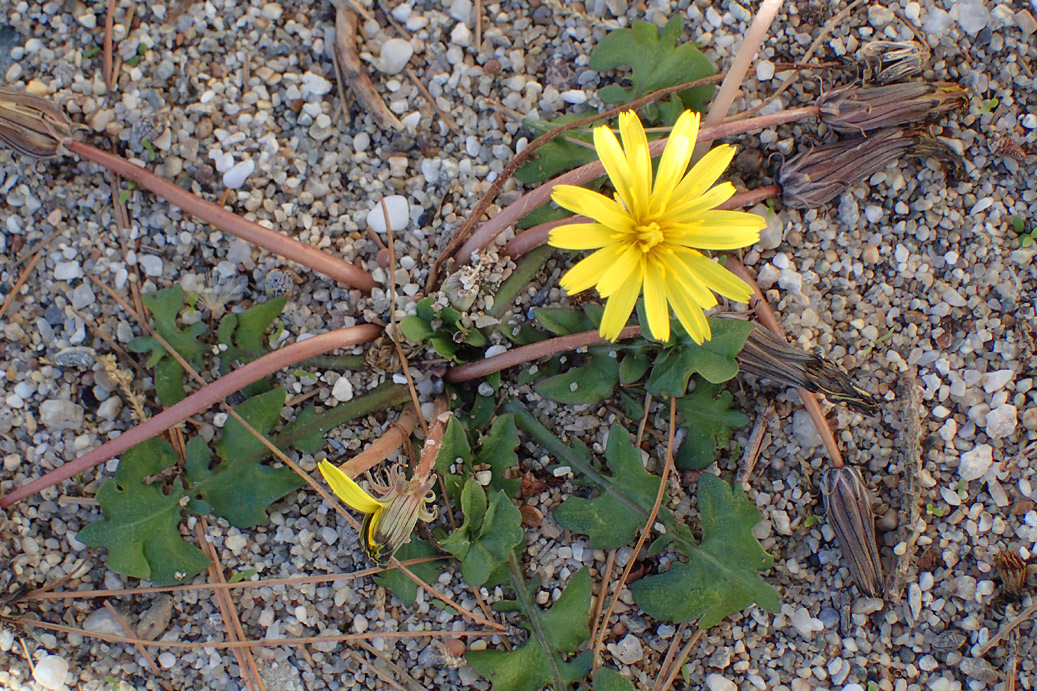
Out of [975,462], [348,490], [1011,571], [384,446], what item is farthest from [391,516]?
[1011,571]

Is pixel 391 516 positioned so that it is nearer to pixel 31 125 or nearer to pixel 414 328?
pixel 414 328

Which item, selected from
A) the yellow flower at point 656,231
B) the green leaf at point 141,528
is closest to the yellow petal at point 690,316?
the yellow flower at point 656,231

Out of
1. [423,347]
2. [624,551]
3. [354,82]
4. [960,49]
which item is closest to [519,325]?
[423,347]

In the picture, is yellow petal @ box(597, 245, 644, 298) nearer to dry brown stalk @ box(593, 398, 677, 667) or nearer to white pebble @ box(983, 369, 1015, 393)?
dry brown stalk @ box(593, 398, 677, 667)

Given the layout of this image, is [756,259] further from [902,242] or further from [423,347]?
[423,347]

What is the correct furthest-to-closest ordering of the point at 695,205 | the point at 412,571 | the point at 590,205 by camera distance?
the point at 412,571 < the point at 695,205 < the point at 590,205

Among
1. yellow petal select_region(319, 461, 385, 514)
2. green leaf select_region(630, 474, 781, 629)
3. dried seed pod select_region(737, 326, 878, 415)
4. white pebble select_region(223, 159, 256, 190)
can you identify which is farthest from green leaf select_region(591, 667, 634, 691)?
white pebble select_region(223, 159, 256, 190)
